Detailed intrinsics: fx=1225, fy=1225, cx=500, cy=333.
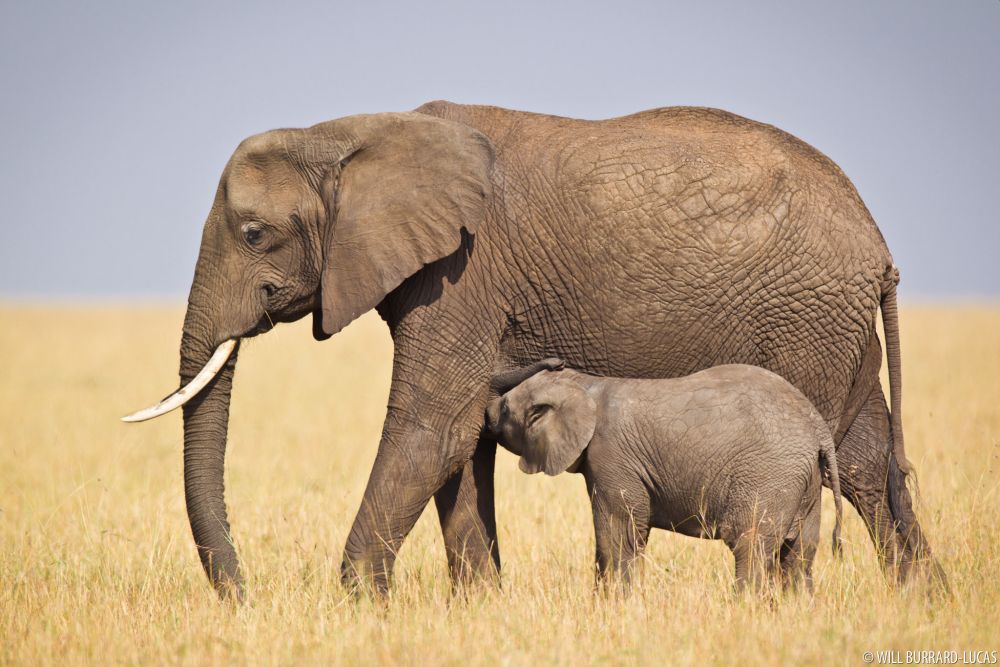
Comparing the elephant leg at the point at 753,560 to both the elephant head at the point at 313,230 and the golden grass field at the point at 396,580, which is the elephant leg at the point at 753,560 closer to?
the golden grass field at the point at 396,580

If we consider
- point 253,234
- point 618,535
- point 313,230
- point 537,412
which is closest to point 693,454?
point 618,535

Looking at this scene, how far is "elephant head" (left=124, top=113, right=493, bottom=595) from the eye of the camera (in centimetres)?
636

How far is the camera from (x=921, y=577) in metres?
6.93

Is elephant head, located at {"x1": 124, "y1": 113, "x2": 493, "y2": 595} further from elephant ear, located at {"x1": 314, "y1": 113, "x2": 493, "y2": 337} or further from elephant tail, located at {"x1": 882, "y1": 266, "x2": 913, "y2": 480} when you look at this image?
elephant tail, located at {"x1": 882, "y1": 266, "x2": 913, "y2": 480}

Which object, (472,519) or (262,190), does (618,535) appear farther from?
(262,190)

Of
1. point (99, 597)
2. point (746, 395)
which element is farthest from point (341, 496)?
point (746, 395)

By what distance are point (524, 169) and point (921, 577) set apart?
321 centimetres

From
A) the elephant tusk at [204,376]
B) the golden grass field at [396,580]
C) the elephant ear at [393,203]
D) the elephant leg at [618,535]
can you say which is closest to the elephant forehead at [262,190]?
the elephant ear at [393,203]

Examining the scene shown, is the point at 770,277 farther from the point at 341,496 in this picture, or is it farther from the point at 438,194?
the point at 341,496

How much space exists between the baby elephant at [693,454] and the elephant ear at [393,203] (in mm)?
910

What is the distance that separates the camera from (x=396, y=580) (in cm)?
732

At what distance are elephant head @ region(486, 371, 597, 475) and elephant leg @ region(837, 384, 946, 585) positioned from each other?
5.56ft

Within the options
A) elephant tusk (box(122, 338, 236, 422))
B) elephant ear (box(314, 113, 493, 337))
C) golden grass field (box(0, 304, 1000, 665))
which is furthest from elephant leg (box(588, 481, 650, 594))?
elephant tusk (box(122, 338, 236, 422))

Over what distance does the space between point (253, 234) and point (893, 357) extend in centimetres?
359
